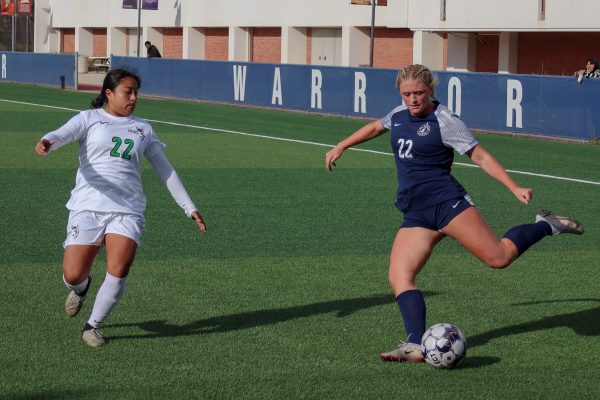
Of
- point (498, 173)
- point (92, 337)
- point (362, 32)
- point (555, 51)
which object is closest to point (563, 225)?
point (498, 173)

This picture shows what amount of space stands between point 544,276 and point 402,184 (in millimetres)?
3282

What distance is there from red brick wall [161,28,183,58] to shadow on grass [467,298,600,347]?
57019mm

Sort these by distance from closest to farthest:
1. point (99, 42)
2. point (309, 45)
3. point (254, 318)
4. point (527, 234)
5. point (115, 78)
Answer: point (115, 78)
point (527, 234)
point (254, 318)
point (309, 45)
point (99, 42)

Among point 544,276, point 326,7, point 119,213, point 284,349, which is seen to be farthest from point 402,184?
point 326,7

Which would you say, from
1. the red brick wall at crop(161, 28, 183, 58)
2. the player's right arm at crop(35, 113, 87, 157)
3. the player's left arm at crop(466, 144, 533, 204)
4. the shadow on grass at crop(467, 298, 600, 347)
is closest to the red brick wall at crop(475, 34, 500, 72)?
the red brick wall at crop(161, 28, 183, 58)

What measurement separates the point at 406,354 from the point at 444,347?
1.02ft

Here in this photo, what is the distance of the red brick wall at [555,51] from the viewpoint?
43.1 m

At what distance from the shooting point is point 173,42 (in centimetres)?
6600

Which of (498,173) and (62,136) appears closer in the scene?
(498,173)

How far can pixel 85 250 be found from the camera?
8039mm

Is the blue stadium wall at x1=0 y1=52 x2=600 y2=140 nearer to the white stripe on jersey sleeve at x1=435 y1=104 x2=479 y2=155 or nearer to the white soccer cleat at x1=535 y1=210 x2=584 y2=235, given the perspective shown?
the white soccer cleat at x1=535 y1=210 x2=584 y2=235

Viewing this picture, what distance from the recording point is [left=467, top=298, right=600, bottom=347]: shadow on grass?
8391 mm

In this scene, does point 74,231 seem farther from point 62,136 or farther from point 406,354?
point 406,354

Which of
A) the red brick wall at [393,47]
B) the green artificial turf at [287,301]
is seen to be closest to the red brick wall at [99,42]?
the red brick wall at [393,47]
